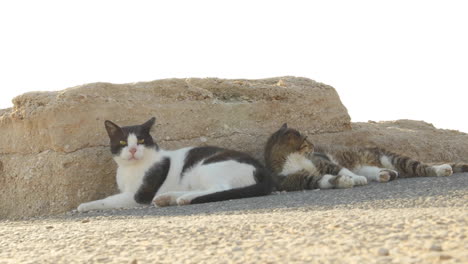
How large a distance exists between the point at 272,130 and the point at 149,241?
5165mm

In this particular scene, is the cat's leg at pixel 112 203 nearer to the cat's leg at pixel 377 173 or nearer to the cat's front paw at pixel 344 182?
the cat's front paw at pixel 344 182

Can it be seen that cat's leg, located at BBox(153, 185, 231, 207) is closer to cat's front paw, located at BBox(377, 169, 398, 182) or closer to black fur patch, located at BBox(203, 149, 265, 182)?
black fur patch, located at BBox(203, 149, 265, 182)

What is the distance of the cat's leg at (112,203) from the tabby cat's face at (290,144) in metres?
2.00

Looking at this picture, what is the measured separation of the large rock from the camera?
24.1 ft

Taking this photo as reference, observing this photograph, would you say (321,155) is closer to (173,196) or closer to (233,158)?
(233,158)

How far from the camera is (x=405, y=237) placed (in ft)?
9.57

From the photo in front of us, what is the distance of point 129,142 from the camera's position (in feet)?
21.9

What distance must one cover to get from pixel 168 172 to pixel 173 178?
0.09 meters

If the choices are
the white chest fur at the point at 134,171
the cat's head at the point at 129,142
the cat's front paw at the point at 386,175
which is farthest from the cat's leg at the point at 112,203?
the cat's front paw at the point at 386,175

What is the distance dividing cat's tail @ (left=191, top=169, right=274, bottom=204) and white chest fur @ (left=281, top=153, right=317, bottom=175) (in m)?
0.74

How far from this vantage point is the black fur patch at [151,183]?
6734 millimetres

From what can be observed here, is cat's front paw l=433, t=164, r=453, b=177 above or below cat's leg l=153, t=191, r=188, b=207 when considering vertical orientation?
above

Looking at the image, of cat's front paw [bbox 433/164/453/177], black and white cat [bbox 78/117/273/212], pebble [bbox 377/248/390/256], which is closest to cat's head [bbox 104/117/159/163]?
black and white cat [bbox 78/117/273/212]

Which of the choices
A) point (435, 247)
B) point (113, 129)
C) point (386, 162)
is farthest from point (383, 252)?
point (386, 162)
